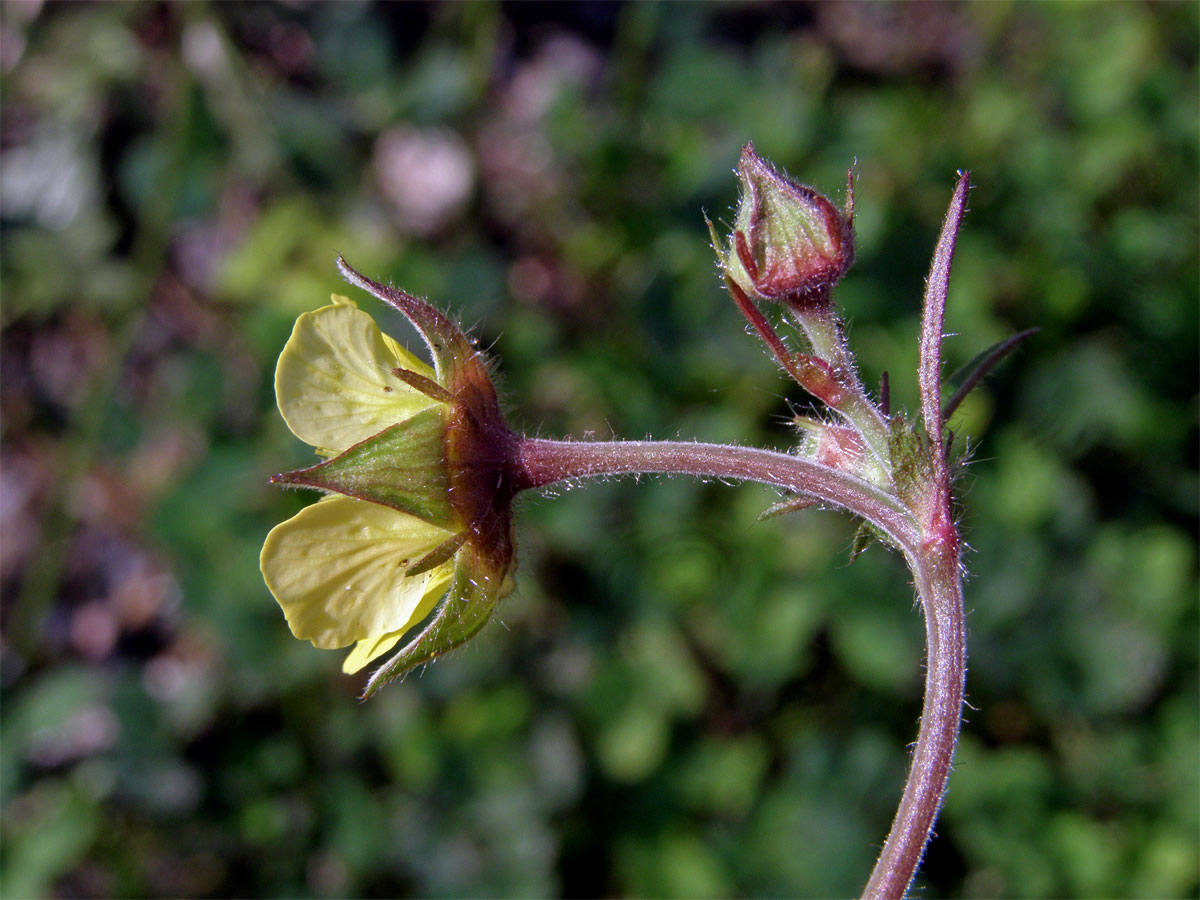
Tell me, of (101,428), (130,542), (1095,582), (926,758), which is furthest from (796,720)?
(130,542)

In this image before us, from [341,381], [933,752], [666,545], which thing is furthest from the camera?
[666,545]

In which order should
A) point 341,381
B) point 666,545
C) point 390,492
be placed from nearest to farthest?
point 390,492, point 341,381, point 666,545

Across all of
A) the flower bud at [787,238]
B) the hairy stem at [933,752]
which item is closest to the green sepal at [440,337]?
the flower bud at [787,238]

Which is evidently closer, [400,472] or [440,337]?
[400,472]

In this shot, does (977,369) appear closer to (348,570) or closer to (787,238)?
(787,238)

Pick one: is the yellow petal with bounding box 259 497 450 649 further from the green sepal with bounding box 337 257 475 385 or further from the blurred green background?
the blurred green background

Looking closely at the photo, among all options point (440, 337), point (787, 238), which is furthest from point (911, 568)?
point (440, 337)
